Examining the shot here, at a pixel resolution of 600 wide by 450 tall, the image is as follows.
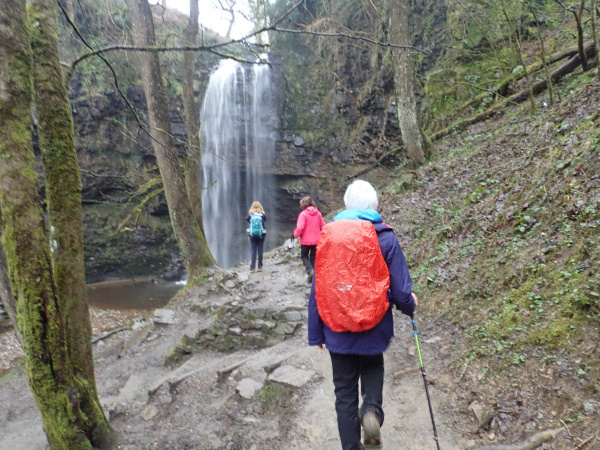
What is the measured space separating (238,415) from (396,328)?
211 centimetres

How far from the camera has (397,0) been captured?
9.41 metres

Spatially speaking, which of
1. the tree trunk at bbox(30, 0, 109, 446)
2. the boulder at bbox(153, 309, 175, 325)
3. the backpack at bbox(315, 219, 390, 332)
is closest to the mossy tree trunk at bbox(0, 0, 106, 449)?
the tree trunk at bbox(30, 0, 109, 446)

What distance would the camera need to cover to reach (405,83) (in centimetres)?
980

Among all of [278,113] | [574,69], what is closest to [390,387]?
[574,69]

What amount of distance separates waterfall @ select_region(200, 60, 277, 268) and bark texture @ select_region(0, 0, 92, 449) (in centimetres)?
1566

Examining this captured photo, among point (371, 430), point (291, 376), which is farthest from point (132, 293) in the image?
point (371, 430)

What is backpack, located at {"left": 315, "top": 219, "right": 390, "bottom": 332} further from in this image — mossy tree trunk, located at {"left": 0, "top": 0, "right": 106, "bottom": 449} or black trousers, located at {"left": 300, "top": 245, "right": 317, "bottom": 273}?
black trousers, located at {"left": 300, "top": 245, "right": 317, "bottom": 273}

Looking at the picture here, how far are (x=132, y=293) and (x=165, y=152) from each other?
32.3ft

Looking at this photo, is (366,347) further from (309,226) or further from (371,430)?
(309,226)

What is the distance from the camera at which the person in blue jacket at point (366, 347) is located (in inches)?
97.9

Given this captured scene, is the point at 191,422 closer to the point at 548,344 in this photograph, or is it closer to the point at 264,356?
the point at 264,356

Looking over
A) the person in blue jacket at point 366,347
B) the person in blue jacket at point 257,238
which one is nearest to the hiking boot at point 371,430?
the person in blue jacket at point 366,347

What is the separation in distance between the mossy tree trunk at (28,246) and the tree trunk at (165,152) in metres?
4.92

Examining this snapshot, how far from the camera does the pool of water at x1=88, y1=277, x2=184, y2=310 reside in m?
14.4
